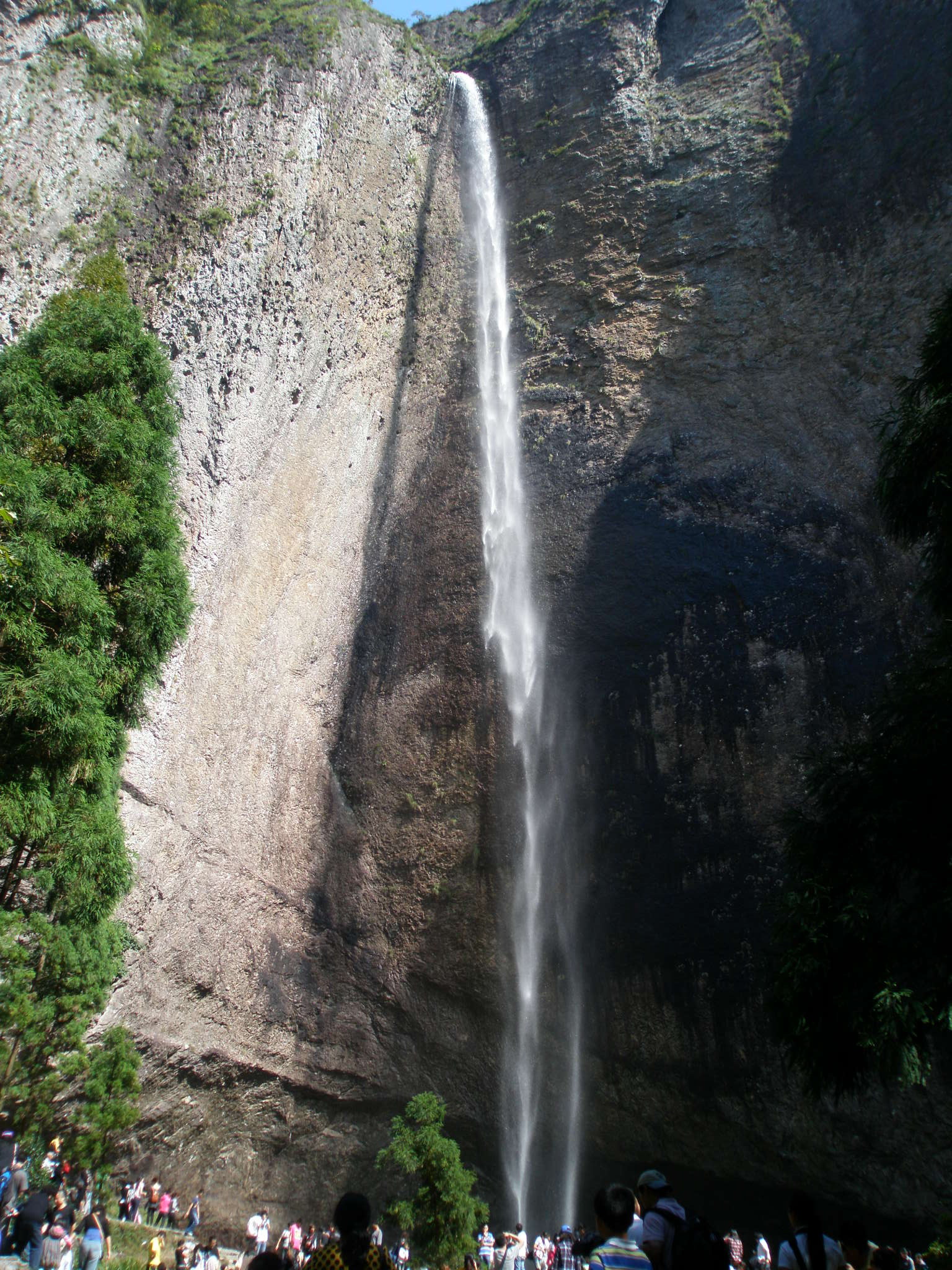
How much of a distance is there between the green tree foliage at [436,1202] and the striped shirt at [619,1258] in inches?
368

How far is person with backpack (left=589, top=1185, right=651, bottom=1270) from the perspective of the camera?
305 cm

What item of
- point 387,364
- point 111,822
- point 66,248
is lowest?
point 111,822

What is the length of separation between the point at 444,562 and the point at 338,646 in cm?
295

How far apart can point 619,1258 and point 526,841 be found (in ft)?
43.0

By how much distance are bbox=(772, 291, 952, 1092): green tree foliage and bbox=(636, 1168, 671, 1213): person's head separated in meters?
4.08

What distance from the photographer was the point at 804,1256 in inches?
144

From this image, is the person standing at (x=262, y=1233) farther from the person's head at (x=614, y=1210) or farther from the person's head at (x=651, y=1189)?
the person's head at (x=614, y=1210)

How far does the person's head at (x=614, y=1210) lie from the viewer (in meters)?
3.29

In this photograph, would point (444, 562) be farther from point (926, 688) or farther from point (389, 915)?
point (926, 688)

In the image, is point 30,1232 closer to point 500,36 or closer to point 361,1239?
point 361,1239

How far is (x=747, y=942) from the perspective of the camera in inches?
529

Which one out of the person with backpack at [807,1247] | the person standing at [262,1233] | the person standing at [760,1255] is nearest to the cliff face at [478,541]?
the person standing at [262,1233]

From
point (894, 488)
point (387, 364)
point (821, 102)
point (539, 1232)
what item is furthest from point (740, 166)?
point (539, 1232)

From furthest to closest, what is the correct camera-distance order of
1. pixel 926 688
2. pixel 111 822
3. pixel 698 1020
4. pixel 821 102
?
pixel 821 102 < pixel 698 1020 < pixel 111 822 < pixel 926 688
